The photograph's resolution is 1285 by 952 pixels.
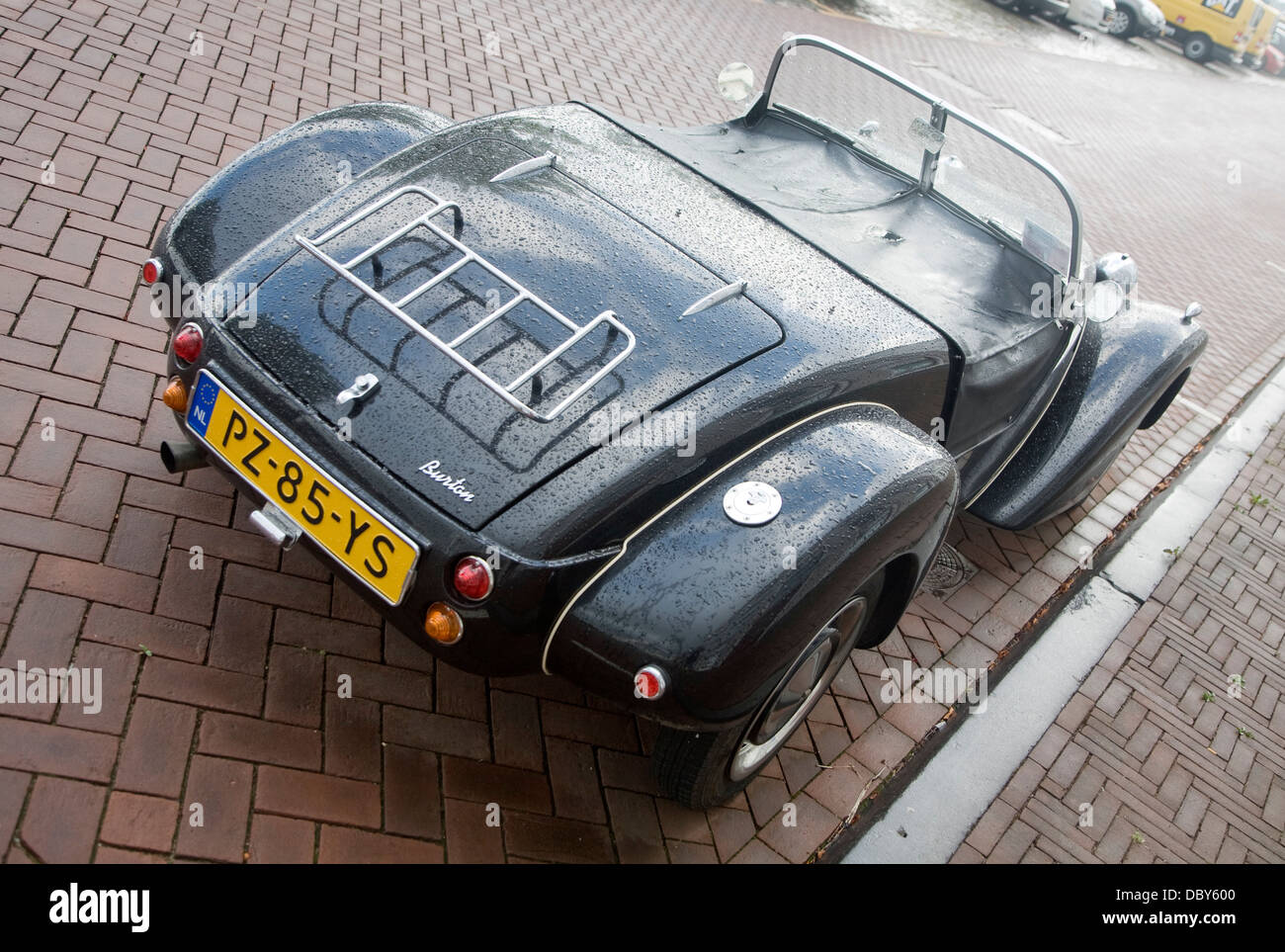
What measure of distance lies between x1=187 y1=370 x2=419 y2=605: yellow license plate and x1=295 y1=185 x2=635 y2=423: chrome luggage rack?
0.38 m

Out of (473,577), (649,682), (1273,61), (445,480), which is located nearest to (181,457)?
(445,480)

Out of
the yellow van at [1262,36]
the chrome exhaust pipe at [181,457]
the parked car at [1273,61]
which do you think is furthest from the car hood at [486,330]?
the parked car at [1273,61]

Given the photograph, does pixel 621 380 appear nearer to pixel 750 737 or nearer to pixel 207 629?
pixel 750 737

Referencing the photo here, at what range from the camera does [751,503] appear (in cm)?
228

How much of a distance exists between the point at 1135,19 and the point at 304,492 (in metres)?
19.5

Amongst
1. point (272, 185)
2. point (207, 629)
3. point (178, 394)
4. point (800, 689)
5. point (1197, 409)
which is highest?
point (272, 185)

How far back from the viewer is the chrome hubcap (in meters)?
2.48

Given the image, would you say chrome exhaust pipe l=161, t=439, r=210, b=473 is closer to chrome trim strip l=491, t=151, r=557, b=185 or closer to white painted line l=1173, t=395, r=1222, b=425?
chrome trim strip l=491, t=151, r=557, b=185

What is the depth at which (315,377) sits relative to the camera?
233cm

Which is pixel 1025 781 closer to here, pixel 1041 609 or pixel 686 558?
pixel 1041 609

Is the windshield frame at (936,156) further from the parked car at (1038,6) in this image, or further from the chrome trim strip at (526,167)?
the parked car at (1038,6)

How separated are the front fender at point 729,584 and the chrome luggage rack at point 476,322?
382 millimetres

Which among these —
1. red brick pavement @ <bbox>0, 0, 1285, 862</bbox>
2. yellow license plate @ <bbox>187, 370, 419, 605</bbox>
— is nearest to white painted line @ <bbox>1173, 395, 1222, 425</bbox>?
red brick pavement @ <bbox>0, 0, 1285, 862</bbox>
